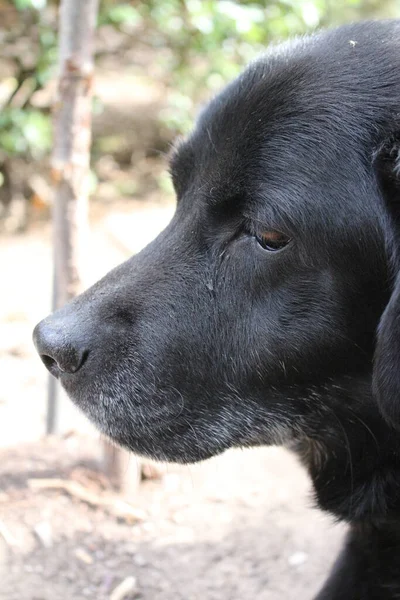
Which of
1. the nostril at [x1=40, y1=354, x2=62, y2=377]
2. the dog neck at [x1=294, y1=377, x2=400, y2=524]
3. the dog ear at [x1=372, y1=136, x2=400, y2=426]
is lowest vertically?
the dog neck at [x1=294, y1=377, x2=400, y2=524]

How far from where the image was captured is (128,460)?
2.94 meters

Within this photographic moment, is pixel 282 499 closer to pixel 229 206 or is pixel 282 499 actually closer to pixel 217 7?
pixel 229 206

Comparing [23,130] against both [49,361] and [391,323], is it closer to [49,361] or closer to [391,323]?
[49,361]

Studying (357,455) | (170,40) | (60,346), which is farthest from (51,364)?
(170,40)

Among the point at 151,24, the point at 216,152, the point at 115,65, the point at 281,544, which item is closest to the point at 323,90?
the point at 216,152

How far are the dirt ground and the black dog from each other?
0.38 meters

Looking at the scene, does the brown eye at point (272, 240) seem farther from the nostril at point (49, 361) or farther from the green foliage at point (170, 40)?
the green foliage at point (170, 40)

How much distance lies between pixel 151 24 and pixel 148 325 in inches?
191

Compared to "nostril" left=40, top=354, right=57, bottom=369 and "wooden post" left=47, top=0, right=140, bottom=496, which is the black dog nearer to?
"nostril" left=40, top=354, right=57, bottom=369

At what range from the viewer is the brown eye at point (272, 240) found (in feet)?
5.81

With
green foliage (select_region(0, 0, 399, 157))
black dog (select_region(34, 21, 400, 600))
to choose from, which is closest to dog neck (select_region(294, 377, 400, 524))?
black dog (select_region(34, 21, 400, 600))

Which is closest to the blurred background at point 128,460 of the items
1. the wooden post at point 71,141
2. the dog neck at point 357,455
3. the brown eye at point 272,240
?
the wooden post at point 71,141

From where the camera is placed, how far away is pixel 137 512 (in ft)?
9.53

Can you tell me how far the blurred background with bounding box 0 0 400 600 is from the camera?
2637 mm
